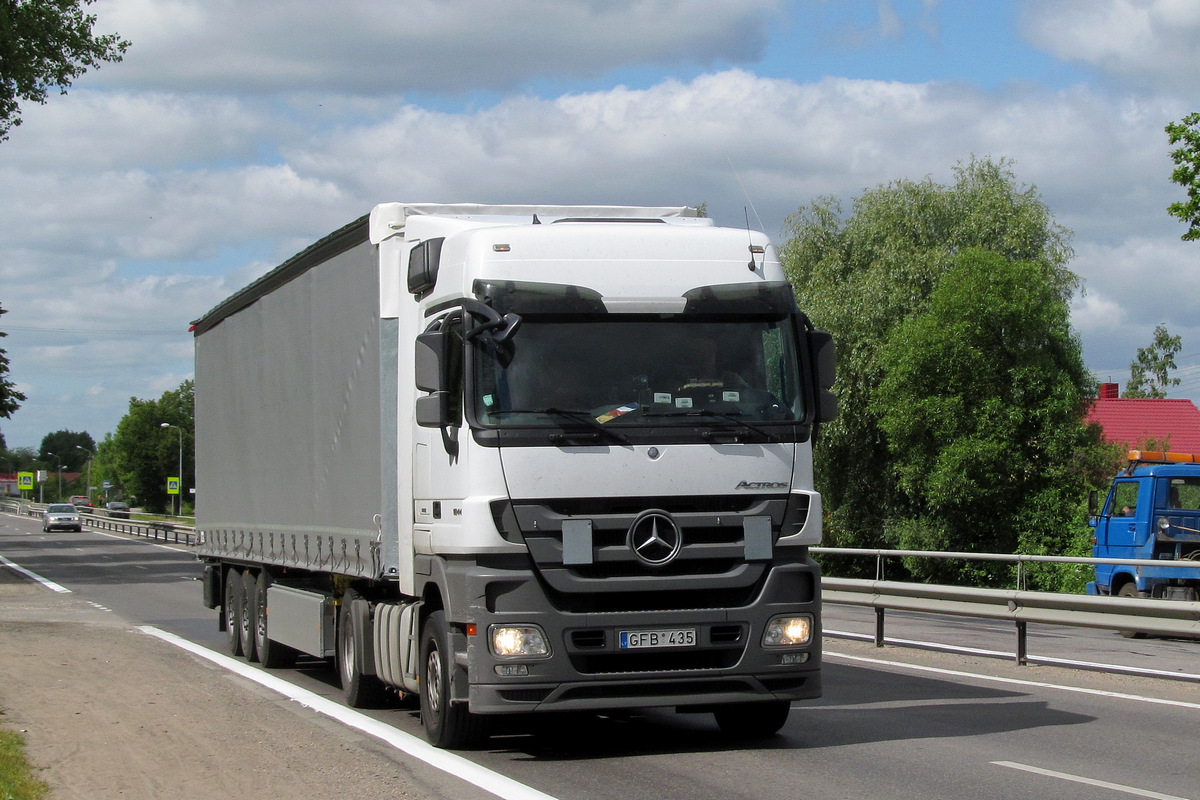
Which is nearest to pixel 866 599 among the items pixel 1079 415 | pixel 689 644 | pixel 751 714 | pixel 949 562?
pixel 751 714

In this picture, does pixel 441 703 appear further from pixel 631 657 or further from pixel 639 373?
pixel 639 373

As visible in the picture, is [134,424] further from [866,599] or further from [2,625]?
[866,599]

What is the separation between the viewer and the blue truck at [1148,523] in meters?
21.1

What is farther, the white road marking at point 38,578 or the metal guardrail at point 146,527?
the metal guardrail at point 146,527

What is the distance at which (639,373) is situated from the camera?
8641 millimetres

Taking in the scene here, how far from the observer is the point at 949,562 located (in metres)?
36.4

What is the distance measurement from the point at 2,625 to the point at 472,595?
16.0 metres

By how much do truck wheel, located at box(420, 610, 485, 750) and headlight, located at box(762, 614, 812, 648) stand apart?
6.14 ft

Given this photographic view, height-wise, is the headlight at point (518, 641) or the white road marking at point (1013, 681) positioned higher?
the headlight at point (518, 641)

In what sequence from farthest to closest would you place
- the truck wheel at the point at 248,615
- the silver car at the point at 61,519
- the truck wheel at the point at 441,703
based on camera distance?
the silver car at the point at 61,519, the truck wheel at the point at 248,615, the truck wheel at the point at 441,703

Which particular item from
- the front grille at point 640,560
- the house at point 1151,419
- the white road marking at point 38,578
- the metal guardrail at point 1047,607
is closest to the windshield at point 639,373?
the front grille at point 640,560

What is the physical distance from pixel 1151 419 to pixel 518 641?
67999 mm

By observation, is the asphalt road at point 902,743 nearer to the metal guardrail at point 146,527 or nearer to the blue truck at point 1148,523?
the blue truck at point 1148,523

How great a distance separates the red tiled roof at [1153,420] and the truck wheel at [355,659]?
60.6 metres
